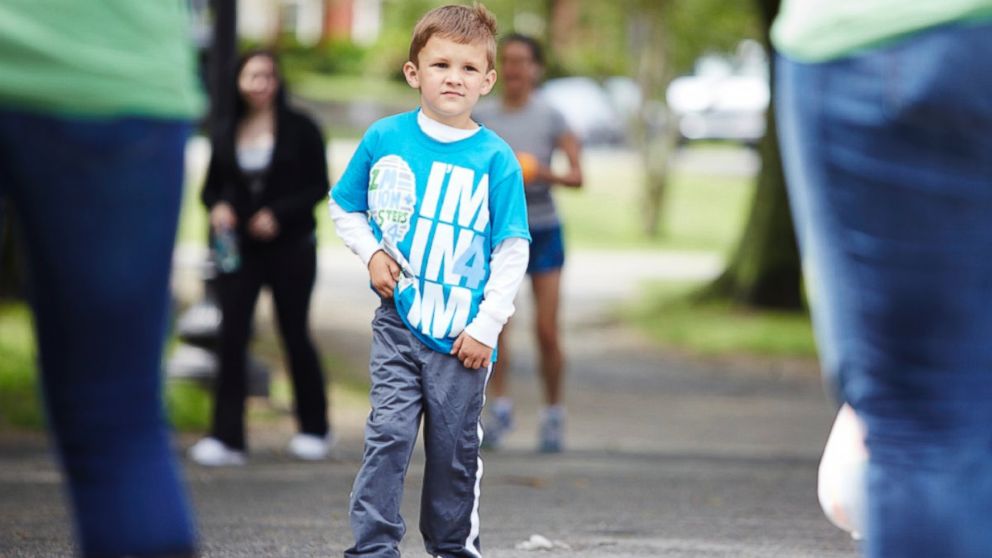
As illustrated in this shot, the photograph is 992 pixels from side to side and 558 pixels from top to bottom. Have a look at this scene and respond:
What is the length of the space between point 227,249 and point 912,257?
20.0 feet

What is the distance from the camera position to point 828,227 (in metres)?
2.40

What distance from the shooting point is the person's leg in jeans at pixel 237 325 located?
813cm

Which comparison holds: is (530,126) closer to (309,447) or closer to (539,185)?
(539,185)

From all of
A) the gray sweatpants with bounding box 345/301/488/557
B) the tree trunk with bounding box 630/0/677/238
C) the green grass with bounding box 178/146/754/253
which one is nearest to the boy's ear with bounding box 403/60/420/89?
the gray sweatpants with bounding box 345/301/488/557

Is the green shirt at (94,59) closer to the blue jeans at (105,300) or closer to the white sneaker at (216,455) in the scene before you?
the blue jeans at (105,300)

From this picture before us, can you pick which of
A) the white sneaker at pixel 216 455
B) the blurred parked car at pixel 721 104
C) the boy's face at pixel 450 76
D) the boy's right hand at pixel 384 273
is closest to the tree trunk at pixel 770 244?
the white sneaker at pixel 216 455

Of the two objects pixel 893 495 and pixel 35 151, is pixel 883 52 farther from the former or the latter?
pixel 35 151

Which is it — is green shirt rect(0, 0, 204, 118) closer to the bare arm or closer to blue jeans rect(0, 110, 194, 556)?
blue jeans rect(0, 110, 194, 556)

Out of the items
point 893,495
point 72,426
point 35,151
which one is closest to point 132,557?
point 72,426

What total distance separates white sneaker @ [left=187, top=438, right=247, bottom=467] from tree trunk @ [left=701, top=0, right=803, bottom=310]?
8.78 metres

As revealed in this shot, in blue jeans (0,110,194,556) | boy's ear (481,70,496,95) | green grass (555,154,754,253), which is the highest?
boy's ear (481,70,496,95)

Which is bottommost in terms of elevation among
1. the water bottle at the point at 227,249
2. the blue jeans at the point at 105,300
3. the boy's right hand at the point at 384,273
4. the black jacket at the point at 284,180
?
the water bottle at the point at 227,249

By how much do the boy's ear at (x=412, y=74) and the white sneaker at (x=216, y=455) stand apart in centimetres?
362

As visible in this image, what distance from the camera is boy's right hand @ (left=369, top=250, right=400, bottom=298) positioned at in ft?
15.0
